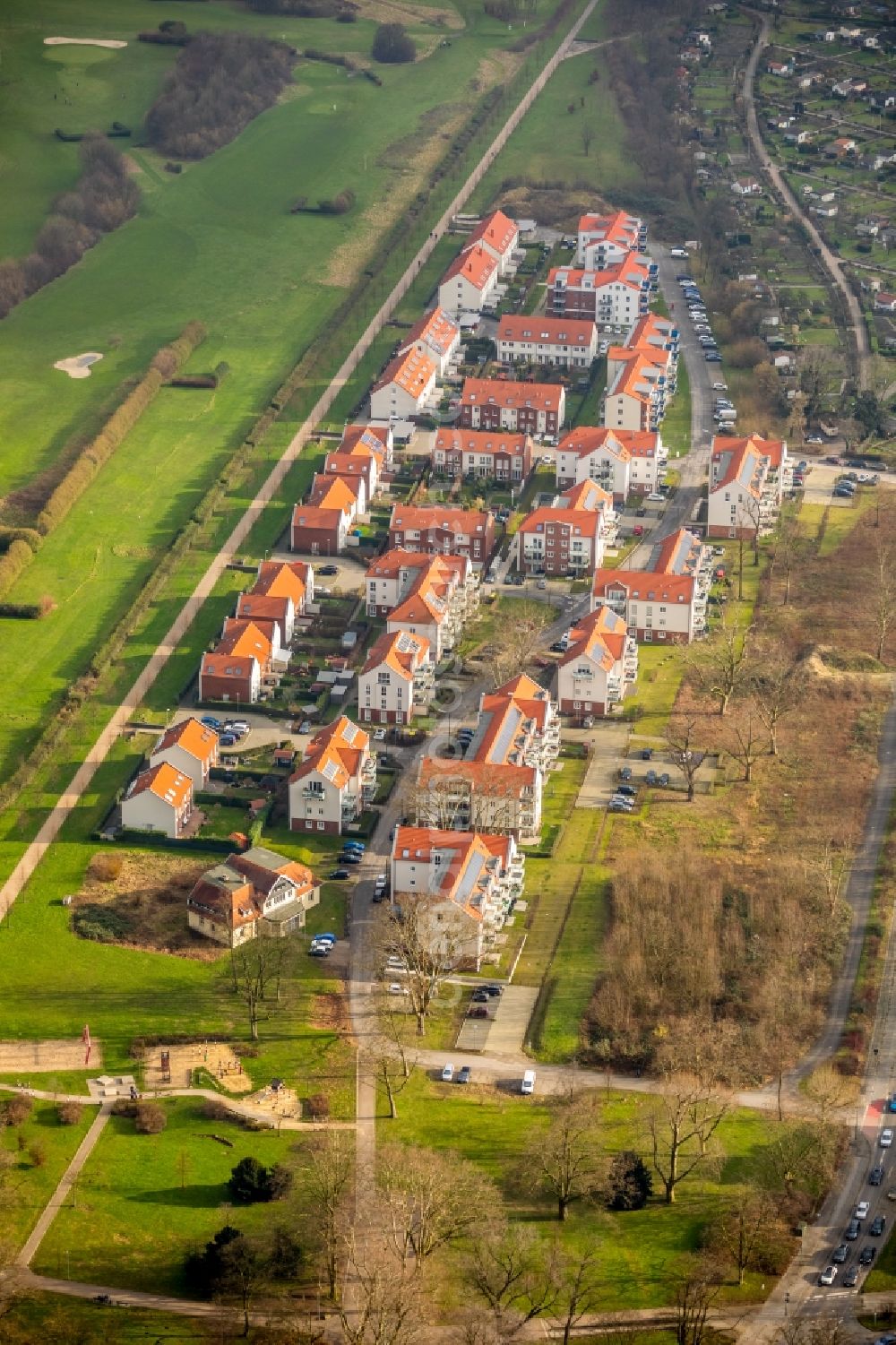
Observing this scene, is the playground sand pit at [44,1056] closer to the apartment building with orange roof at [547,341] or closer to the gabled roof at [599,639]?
the gabled roof at [599,639]

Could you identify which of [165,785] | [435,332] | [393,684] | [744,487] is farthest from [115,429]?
[165,785]

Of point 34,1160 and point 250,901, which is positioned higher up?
point 34,1160

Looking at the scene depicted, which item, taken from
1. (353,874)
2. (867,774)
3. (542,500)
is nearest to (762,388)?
(542,500)

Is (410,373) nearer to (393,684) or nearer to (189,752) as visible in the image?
(393,684)

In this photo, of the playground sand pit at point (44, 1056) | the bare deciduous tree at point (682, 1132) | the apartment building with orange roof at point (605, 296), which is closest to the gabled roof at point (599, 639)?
the bare deciduous tree at point (682, 1132)

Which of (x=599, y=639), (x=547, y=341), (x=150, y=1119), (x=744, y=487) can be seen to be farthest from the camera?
(x=547, y=341)
